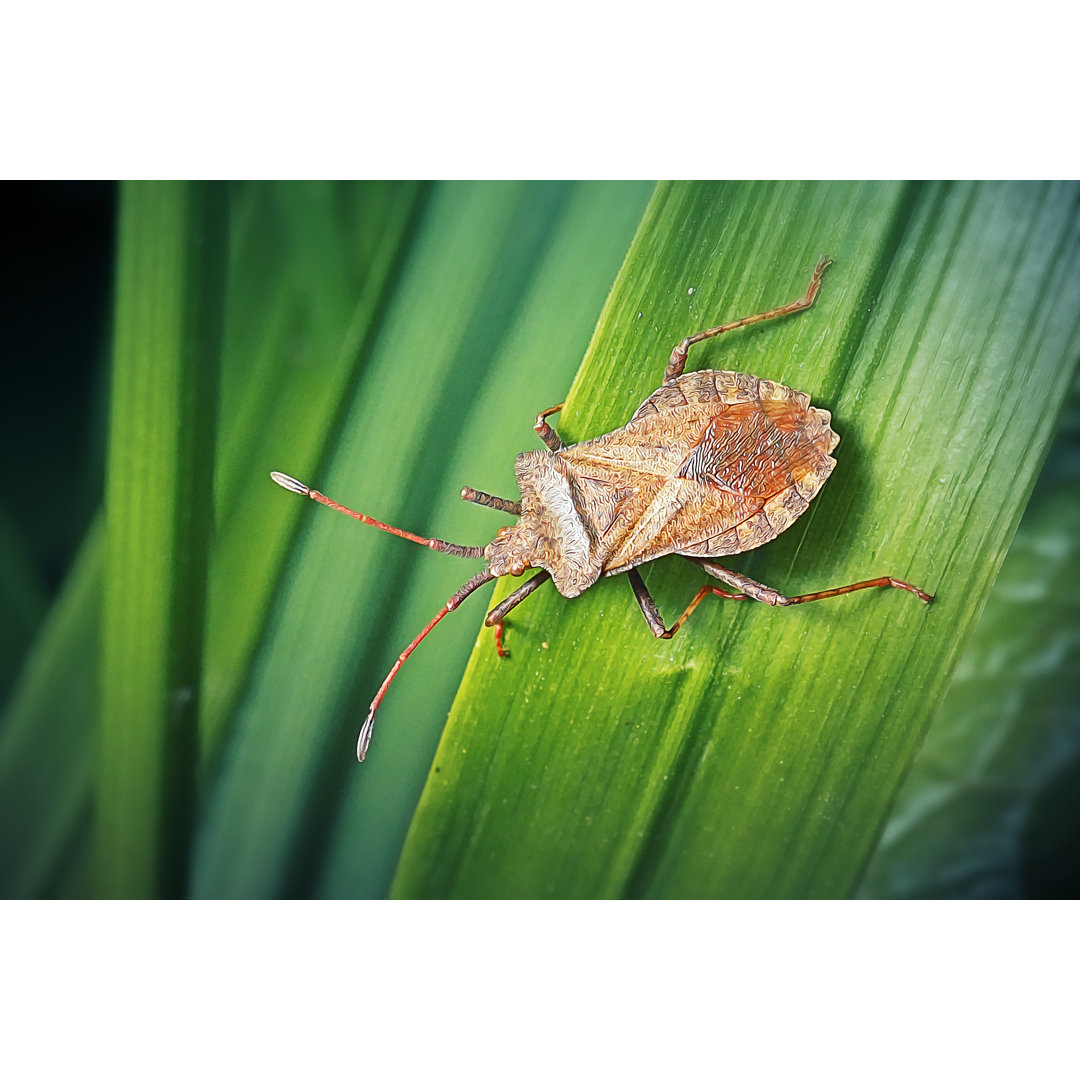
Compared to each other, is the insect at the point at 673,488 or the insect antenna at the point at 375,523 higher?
the insect at the point at 673,488

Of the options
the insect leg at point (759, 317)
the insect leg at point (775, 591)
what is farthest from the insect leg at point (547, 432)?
the insect leg at point (775, 591)

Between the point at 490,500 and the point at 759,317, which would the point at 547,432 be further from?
the point at 759,317

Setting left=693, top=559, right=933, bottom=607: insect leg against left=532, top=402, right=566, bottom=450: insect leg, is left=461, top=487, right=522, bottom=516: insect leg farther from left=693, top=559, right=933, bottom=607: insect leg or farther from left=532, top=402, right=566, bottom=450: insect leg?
left=693, top=559, right=933, bottom=607: insect leg

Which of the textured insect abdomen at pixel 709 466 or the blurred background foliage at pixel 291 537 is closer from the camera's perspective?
the textured insect abdomen at pixel 709 466

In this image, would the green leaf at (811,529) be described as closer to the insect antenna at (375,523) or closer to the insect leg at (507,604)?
the insect leg at (507,604)
